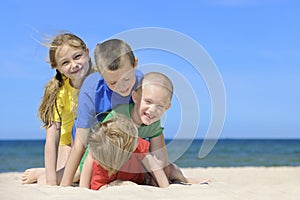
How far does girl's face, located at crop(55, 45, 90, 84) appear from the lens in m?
4.41

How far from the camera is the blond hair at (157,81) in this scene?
386 centimetres

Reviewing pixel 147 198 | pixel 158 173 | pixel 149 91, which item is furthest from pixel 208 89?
pixel 147 198

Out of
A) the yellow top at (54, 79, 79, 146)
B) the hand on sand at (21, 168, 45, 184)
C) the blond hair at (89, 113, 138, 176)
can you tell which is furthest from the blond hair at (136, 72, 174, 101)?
the hand on sand at (21, 168, 45, 184)

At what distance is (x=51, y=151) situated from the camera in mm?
4590

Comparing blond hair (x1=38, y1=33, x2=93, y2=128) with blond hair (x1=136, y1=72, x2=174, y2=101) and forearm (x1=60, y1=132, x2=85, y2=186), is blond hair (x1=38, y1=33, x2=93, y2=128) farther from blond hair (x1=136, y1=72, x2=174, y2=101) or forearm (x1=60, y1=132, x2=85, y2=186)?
blond hair (x1=136, y1=72, x2=174, y2=101)

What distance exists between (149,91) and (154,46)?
14.9 inches

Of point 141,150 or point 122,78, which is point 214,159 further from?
point 122,78

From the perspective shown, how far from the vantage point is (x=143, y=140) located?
158 inches

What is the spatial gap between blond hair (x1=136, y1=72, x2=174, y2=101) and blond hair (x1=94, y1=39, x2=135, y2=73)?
17 cm

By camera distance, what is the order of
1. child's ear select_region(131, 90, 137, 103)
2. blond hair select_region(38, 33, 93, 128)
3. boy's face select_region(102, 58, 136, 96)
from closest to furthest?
1. boy's face select_region(102, 58, 136, 96)
2. child's ear select_region(131, 90, 137, 103)
3. blond hair select_region(38, 33, 93, 128)

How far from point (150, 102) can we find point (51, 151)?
1.27 meters

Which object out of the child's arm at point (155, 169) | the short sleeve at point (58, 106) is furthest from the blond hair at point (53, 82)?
the child's arm at point (155, 169)

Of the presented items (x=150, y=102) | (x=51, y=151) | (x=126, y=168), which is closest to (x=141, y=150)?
(x=126, y=168)

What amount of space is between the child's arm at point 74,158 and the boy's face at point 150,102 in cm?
49
